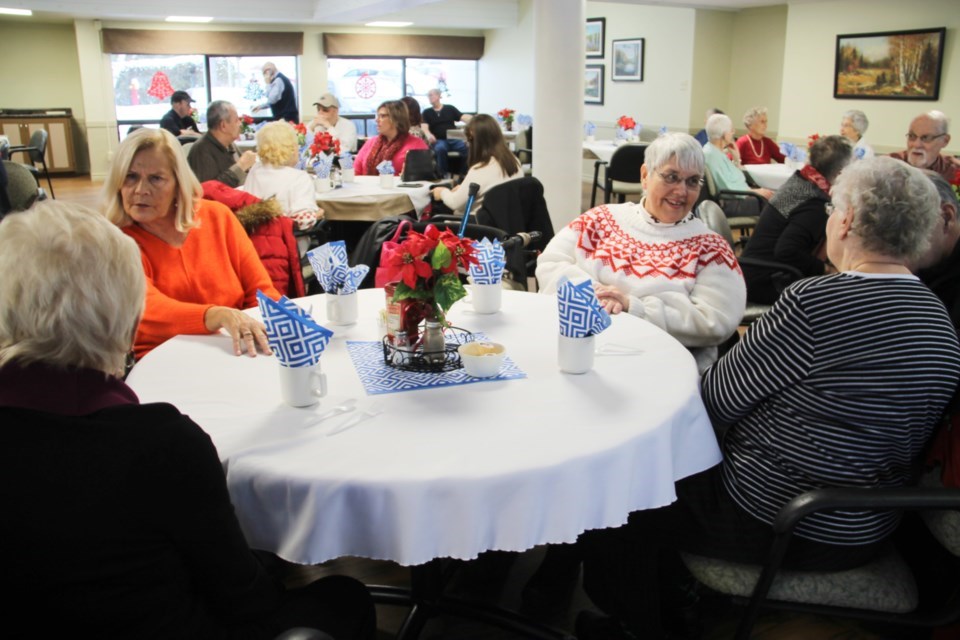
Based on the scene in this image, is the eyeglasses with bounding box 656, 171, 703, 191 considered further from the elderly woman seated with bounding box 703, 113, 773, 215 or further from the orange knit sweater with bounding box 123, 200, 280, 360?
the elderly woman seated with bounding box 703, 113, 773, 215

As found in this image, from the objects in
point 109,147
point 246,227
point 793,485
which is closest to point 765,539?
point 793,485

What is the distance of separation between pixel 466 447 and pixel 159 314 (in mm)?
1169

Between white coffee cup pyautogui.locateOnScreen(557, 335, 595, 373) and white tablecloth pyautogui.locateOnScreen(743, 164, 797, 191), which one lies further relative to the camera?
white tablecloth pyautogui.locateOnScreen(743, 164, 797, 191)

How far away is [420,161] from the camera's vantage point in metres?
5.99

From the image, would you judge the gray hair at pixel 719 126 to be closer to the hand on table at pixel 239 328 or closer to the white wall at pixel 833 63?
the white wall at pixel 833 63

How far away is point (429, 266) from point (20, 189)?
14.5ft

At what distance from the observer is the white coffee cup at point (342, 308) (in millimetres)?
2260

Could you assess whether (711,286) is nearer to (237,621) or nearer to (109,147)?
(237,621)

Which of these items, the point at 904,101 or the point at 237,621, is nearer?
the point at 237,621

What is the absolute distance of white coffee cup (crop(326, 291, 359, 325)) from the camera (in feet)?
7.41

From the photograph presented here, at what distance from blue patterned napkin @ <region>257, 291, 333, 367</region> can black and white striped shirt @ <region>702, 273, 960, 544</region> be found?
914mm

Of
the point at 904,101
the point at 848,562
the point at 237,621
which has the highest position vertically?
the point at 904,101

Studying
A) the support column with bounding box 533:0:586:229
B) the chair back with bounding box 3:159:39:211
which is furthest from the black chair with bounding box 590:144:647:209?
the chair back with bounding box 3:159:39:211

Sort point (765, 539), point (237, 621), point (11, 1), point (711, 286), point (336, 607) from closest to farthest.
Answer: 1. point (237, 621)
2. point (336, 607)
3. point (765, 539)
4. point (711, 286)
5. point (11, 1)
